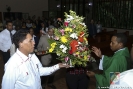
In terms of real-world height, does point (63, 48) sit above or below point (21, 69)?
above

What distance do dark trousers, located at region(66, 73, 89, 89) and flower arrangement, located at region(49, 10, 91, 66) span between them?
1.83 feet

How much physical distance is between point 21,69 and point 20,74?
0.05 m

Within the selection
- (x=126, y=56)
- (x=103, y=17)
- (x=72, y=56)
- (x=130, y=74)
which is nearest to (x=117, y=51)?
(x=126, y=56)

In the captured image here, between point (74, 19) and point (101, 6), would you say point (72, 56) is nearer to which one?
point (74, 19)

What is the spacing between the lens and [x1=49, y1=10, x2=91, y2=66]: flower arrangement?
2.37 m

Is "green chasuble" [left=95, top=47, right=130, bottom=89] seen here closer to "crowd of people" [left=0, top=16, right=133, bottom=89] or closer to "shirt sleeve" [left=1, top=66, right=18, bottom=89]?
"crowd of people" [left=0, top=16, right=133, bottom=89]

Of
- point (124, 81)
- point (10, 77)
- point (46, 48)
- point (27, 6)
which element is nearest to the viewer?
point (124, 81)

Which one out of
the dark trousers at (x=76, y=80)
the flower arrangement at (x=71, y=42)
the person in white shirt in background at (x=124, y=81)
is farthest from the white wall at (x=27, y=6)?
the person in white shirt in background at (x=124, y=81)

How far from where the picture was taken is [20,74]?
1887 millimetres

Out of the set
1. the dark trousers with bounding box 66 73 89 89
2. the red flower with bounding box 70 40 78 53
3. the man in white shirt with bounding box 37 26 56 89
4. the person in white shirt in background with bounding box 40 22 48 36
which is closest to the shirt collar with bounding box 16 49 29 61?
A: the red flower with bounding box 70 40 78 53

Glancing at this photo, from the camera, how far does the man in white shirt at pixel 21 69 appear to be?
1.85 meters

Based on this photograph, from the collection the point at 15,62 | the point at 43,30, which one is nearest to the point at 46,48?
the point at 15,62

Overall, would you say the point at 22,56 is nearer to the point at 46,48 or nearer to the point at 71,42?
the point at 71,42

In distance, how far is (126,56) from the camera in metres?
2.33
